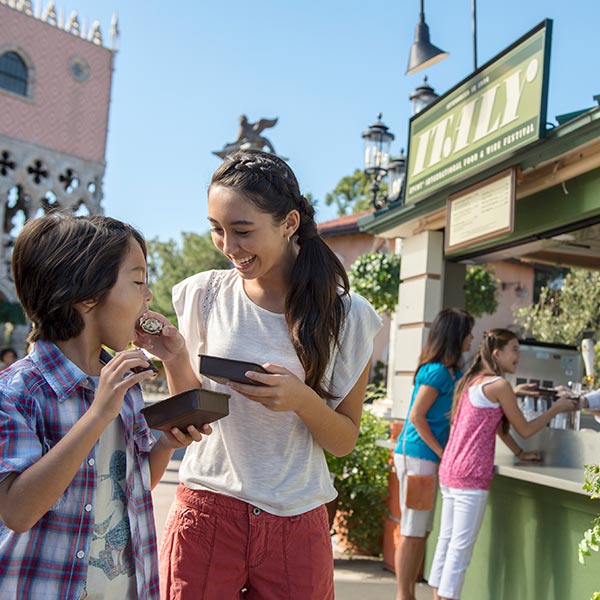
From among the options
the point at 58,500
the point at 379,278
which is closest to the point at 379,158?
the point at 379,278

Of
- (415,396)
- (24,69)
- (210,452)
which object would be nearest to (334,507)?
(415,396)

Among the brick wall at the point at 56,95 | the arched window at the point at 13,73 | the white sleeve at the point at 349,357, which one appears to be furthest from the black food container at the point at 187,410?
the arched window at the point at 13,73

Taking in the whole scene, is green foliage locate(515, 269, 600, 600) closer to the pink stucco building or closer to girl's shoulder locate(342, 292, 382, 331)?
girl's shoulder locate(342, 292, 382, 331)

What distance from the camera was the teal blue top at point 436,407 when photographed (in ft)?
15.3

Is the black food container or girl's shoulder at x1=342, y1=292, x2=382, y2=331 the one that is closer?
the black food container

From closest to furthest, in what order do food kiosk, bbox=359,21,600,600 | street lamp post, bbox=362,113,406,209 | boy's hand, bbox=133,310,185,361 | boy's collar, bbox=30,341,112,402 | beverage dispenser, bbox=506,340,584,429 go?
boy's collar, bbox=30,341,112,402
boy's hand, bbox=133,310,185,361
food kiosk, bbox=359,21,600,600
beverage dispenser, bbox=506,340,584,429
street lamp post, bbox=362,113,406,209

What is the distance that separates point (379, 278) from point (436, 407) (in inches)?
169

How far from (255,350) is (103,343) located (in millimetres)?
377

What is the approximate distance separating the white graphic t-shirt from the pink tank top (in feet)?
9.18

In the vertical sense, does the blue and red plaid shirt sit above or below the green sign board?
below

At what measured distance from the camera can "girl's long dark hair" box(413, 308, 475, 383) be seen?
4.63m

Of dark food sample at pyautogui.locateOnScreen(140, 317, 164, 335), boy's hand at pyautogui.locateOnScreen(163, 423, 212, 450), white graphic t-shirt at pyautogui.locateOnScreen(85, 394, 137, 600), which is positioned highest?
dark food sample at pyautogui.locateOnScreen(140, 317, 164, 335)

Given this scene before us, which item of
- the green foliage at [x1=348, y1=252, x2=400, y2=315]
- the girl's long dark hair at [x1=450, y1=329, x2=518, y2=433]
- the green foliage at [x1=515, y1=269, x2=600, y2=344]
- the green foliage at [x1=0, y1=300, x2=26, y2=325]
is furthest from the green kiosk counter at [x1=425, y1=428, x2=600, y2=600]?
the green foliage at [x1=0, y1=300, x2=26, y2=325]

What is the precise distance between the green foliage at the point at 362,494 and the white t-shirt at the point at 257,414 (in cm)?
411
